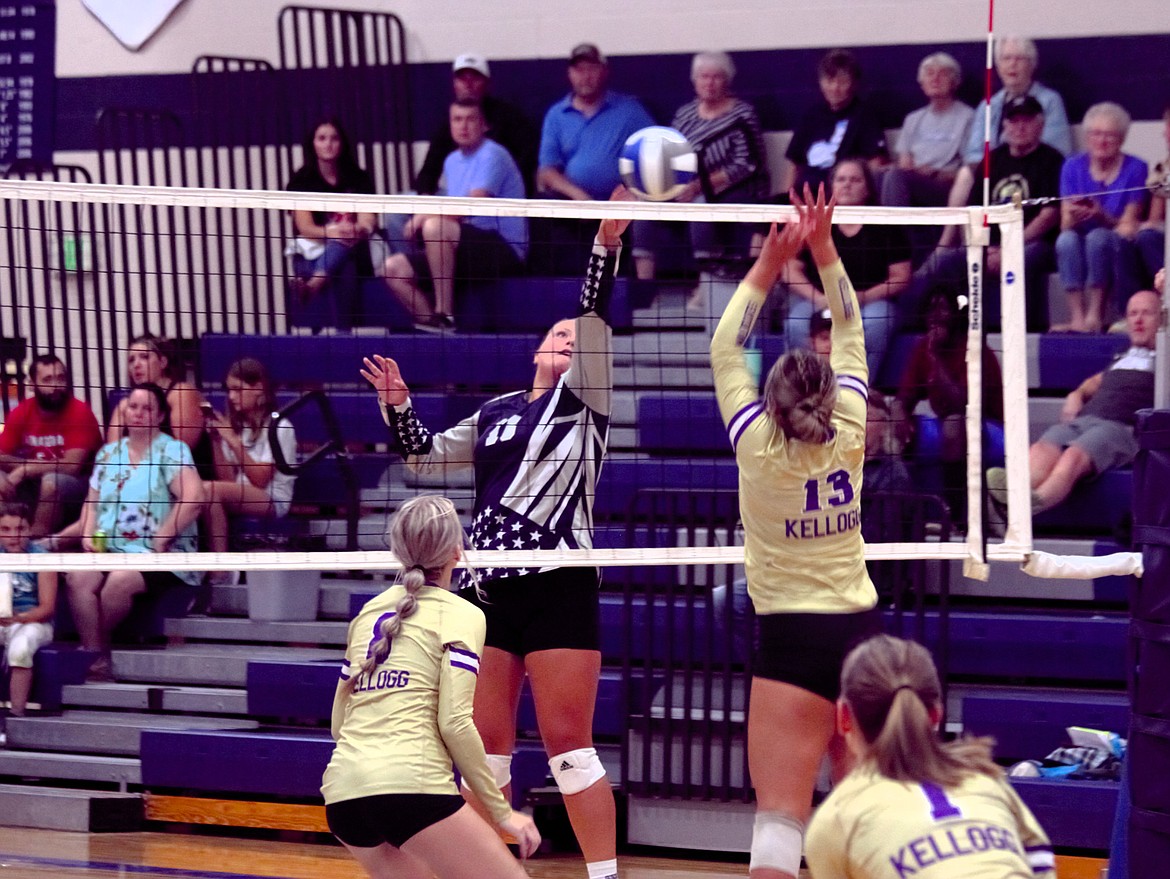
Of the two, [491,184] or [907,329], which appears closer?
[907,329]

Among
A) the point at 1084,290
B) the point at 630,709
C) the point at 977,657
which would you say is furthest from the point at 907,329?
the point at 630,709

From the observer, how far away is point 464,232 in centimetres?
878

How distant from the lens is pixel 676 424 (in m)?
8.02

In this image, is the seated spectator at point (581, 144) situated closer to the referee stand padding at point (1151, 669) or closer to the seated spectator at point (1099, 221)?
the seated spectator at point (1099, 221)

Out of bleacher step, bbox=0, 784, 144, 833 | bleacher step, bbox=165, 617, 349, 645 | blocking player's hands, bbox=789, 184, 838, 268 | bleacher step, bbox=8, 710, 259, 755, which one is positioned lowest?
bleacher step, bbox=0, 784, 144, 833

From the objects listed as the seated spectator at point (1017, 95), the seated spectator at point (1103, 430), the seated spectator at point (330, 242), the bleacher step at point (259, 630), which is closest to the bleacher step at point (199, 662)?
the bleacher step at point (259, 630)

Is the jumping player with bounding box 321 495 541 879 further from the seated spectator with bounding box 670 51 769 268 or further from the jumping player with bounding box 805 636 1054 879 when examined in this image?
the seated spectator with bounding box 670 51 769 268

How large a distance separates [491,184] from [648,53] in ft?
5.13

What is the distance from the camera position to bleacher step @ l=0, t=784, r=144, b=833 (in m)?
6.88

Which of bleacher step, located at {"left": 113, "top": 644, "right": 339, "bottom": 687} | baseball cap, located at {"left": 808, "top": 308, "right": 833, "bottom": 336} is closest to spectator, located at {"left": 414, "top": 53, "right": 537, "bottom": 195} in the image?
baseball cap, located at {"left": 808, "top": 308, "right": 833, "bottom": 336}

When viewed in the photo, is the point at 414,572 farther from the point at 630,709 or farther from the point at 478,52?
the point at 478,52

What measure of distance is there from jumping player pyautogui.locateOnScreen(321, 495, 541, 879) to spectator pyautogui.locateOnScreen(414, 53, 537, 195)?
5.63 m

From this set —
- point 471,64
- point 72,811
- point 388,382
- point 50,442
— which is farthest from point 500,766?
point 471,64

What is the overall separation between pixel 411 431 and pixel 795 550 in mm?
1490
